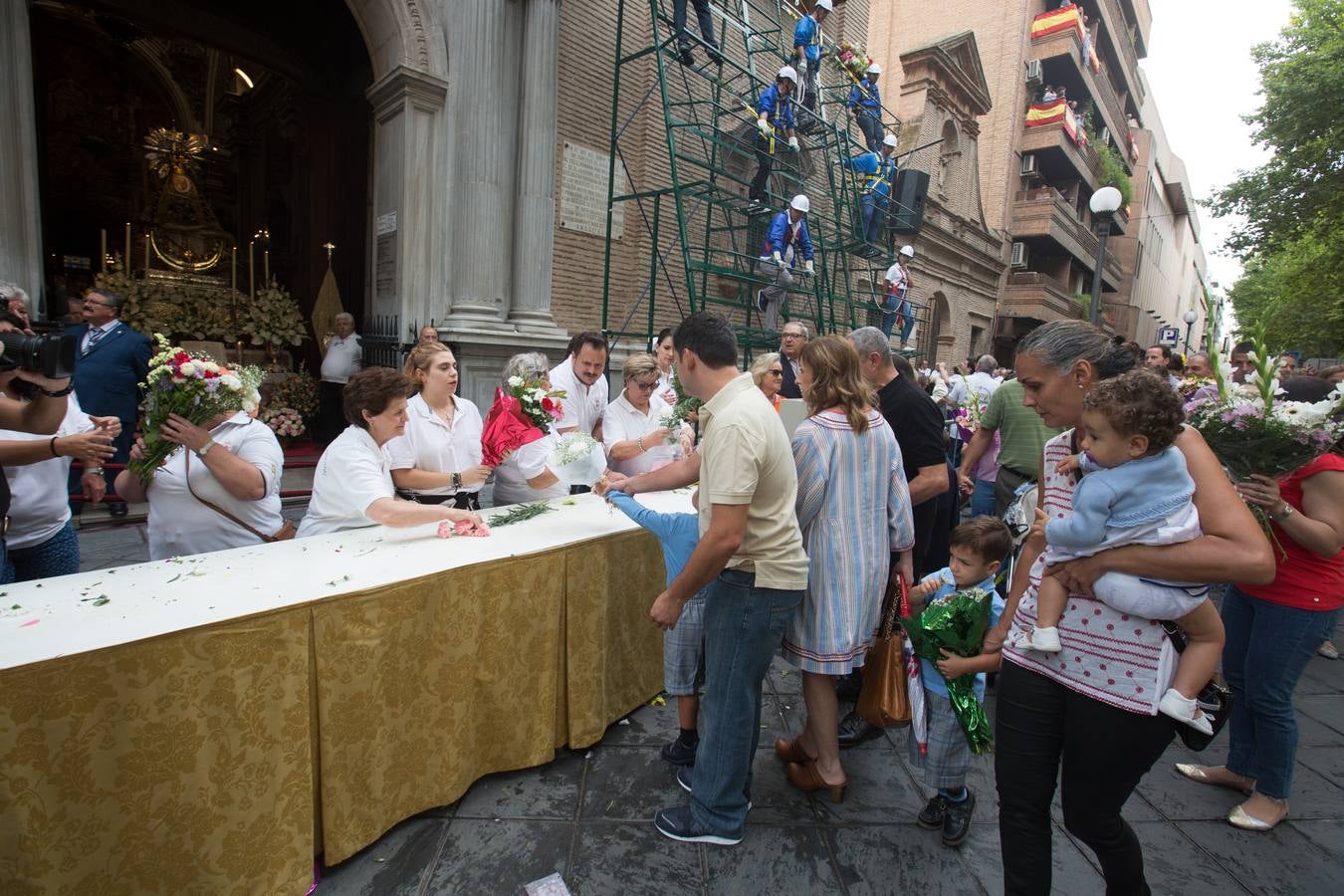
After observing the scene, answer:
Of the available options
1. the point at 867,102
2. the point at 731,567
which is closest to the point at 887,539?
the point at 731,567

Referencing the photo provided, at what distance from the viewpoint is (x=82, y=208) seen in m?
9.82

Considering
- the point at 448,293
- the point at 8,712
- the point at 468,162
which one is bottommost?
the point at 8,712

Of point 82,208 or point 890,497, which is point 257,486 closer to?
point 890,497

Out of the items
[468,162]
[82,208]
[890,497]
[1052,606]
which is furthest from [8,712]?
[82,208]

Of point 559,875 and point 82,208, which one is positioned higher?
point 82,208

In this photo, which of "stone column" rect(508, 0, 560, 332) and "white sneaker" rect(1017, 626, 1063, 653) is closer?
"white sneaker" rect(1017, 626, 1063, 653)

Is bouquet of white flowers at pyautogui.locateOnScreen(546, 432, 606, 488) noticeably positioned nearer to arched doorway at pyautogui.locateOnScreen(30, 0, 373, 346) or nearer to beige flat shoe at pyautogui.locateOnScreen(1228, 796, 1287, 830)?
beige flat shoe at pyautogui.locateOnScreen(1228, 796, 1287, 830)

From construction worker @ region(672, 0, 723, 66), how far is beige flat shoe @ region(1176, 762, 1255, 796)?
9218 mm

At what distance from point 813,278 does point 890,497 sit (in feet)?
27.5

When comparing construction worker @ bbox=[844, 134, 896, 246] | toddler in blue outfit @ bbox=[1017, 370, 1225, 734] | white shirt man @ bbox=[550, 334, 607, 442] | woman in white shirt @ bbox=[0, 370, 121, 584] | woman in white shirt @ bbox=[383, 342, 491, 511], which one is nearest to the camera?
toddler in blue outfit @ bbox=[1017, 370, 1225, 734]

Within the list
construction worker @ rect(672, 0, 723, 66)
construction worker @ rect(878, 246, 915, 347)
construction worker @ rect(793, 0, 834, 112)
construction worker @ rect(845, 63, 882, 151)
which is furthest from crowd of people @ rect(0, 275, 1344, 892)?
construction worker @ rect(845, 63, 882, 151)

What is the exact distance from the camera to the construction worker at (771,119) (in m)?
9.24

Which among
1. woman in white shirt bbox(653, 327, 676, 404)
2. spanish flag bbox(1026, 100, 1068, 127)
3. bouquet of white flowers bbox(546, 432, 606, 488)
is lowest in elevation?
bouquet of white flowers bbox(546, 432, 606, 488)

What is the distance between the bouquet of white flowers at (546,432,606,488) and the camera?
11.3ft
